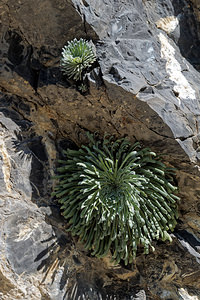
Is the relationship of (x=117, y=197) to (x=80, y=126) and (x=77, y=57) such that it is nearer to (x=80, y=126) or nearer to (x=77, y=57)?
(x=80, y=126)

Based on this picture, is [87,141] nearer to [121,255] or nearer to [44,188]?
[44,188]

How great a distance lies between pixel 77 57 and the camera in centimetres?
322

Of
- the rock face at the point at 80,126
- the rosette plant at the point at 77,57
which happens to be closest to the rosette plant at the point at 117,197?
the rock face at the point at 80,126

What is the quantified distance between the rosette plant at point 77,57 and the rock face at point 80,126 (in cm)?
12

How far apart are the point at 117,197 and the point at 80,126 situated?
991 mm

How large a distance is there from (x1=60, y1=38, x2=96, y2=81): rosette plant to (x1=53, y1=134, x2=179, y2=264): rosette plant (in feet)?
2.62

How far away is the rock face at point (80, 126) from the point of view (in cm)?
323

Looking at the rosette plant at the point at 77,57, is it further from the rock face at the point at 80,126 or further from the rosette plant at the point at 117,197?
the rosette plant at the point at 117,197

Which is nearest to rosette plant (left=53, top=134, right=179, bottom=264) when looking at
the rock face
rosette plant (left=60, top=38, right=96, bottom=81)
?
the rock face

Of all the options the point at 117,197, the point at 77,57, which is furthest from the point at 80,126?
the point at 117,197

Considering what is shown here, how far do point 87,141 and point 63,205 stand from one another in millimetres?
826

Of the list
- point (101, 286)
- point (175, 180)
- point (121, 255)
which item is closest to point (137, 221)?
point (121, 255)

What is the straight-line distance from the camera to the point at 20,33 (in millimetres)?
3574

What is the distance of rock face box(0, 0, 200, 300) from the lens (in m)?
3.23
